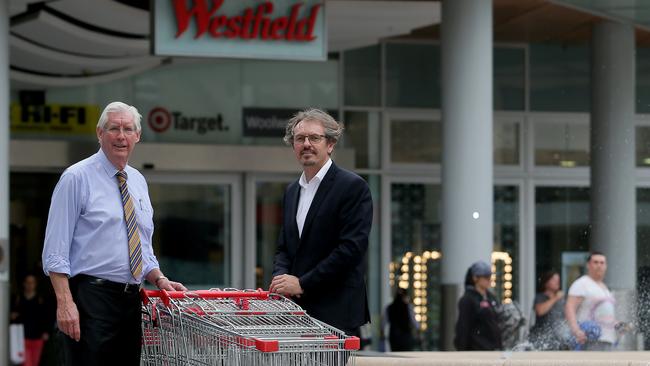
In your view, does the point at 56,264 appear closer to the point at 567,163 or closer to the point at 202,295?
the point at 202,295

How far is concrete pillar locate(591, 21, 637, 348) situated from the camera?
20.0 meters

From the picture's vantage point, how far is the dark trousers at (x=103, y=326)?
6.41 metres

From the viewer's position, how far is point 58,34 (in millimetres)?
17375

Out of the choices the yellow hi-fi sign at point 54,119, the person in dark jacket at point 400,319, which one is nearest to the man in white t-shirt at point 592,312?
the person in dark jacket at point 400,319

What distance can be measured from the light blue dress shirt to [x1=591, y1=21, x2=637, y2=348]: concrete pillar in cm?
1430

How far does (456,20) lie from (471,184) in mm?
1804

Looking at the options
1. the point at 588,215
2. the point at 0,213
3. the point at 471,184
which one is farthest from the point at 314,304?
the point at 588,215

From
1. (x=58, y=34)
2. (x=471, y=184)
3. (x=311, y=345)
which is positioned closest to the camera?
(x=311, y=345)

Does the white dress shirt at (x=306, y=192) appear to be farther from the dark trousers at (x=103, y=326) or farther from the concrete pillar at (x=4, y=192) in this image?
the concrete pillar at (x=4, y=192)

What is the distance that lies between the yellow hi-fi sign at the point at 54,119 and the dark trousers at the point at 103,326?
14.1 meters

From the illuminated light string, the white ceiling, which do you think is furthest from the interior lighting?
the white ceiling

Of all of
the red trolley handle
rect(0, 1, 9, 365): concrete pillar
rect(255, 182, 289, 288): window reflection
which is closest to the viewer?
the red trolley handle

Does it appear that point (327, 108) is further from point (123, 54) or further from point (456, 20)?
point (456, 20)

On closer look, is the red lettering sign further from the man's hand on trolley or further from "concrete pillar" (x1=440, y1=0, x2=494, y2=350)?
the man's hand on trolley
